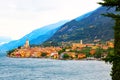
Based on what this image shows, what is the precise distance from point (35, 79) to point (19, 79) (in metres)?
3.59

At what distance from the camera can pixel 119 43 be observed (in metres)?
34.0

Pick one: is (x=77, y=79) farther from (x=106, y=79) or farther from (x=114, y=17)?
(x=114, y=17)

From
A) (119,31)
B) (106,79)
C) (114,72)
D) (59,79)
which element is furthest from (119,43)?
(59,79)

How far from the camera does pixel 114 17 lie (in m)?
8.98

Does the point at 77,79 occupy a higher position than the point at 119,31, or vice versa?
the point at 119,31

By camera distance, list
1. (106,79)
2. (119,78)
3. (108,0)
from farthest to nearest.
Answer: (106,79)
(119,78)
(108,0)

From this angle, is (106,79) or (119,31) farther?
(106,79)

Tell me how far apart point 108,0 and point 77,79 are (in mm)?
77236

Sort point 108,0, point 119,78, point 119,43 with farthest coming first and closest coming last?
point 119,43
point 119,78
point 108,0

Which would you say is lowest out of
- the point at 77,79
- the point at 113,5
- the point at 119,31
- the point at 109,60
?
the point at 77,79

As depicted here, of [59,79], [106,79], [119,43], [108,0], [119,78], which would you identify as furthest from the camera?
[59,79]

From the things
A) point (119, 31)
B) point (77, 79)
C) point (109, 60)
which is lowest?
point (77, 79)

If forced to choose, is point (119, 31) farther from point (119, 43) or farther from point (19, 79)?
point (19, 79)

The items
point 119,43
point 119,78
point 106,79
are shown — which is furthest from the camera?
point 106,79
